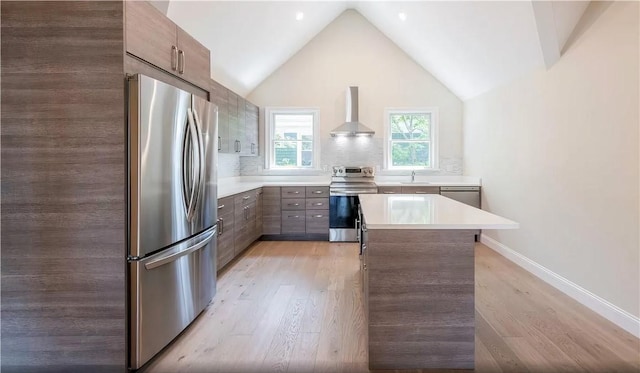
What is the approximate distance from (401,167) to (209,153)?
3918 millimetres

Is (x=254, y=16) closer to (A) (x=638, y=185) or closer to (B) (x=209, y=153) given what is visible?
(B) (x=209, y=153)

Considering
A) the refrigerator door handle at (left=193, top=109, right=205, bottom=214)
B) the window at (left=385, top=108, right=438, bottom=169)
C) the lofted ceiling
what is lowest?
the refrigerator door handle at (left=193, top=109, right=205, bottom=214)

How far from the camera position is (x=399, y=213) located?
215 centimetres

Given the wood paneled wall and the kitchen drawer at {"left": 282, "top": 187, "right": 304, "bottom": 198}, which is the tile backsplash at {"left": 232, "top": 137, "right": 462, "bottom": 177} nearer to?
the kitchen drawer at {"left": 282, "top": 187, "right": 304, "bottom": 198}

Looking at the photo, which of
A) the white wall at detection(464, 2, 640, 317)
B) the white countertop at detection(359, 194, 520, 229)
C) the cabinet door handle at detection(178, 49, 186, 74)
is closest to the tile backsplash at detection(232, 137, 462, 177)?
the white wall at detection(464, 2, 640, 317)

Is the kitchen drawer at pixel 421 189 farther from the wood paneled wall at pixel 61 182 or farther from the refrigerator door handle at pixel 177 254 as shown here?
the wood paneled wall at pixel 61 182

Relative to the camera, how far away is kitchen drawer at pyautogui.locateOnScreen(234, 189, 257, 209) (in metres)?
4.02

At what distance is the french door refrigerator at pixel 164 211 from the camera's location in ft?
5.98

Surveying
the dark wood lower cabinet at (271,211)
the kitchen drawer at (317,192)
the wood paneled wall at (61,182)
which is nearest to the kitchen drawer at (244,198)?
the dark wood lower cabinet at (271,211)

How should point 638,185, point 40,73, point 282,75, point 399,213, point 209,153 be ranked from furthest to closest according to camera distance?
point 282,75
point 209,153
point 638,185
point 399,213
point 40,73

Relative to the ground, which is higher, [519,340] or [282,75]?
[282,75]

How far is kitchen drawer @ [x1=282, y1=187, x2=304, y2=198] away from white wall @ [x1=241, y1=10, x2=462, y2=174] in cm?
89

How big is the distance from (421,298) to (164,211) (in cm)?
152

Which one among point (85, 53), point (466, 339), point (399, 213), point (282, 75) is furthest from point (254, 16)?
point (466, 339)
